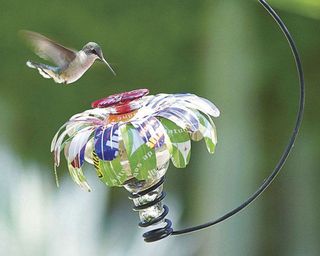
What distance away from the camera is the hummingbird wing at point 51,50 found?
1476 mm

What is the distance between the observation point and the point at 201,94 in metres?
2.70

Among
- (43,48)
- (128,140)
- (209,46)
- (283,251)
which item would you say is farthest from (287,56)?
(128,140)

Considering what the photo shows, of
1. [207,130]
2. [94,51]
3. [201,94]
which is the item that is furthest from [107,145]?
[201,94]

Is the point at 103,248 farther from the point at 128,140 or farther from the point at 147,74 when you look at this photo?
the point at 128,140

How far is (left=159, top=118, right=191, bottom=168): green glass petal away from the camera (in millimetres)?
1188

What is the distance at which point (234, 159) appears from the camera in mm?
2686

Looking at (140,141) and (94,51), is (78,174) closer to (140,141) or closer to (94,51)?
(140,141)

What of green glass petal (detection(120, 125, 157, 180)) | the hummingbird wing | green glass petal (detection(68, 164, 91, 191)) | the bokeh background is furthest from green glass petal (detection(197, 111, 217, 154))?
the bokeh background

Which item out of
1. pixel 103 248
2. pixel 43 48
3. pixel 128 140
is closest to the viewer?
pixel 128 140

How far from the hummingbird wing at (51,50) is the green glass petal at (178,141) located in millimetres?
369

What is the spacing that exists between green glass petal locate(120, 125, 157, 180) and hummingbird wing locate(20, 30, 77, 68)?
1.21 ft

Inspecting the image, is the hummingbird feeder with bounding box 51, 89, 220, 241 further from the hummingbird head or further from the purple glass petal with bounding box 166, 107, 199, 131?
the hummingbird head

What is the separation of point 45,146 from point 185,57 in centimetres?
63

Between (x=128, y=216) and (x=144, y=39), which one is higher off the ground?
(x=144, y=39)
